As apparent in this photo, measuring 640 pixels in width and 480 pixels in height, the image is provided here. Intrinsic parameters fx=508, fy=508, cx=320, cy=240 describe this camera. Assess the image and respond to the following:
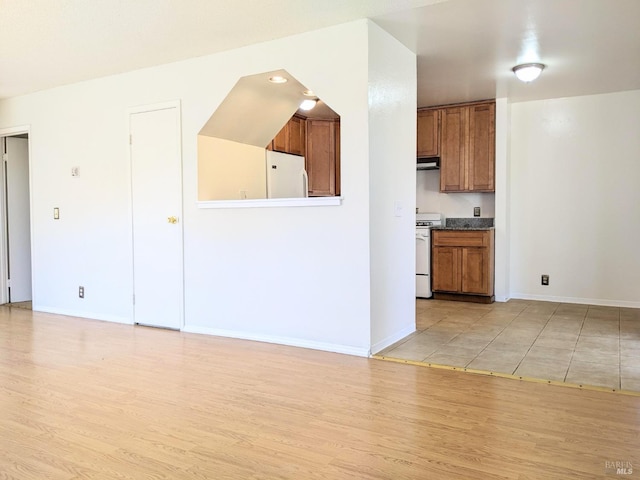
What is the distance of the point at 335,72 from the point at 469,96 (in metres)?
2.52

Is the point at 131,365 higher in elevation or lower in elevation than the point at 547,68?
lower

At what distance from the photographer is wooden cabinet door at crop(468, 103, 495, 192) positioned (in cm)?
573

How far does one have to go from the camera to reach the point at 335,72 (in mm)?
3555

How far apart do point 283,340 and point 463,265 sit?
2.71 meters

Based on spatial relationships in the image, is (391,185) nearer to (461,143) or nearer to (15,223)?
(461,143)

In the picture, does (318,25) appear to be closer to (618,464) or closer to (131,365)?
(131,365)

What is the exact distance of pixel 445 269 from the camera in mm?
5875

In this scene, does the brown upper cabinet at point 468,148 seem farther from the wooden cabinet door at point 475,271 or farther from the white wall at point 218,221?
the white wall at point 218,221

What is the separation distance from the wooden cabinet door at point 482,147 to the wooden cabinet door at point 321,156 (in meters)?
1.71

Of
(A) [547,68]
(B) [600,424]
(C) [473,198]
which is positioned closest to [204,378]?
(B) [600,424]

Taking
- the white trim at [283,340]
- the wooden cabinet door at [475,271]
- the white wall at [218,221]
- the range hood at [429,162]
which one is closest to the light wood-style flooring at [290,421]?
the white trim at [283,340]

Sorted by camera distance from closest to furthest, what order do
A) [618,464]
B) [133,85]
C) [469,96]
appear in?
1. [618,464]
2. [133,85]
3. [469,96]

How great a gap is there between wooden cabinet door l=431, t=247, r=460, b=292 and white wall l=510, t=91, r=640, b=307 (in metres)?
0.75

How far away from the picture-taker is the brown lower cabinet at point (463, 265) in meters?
5.64
